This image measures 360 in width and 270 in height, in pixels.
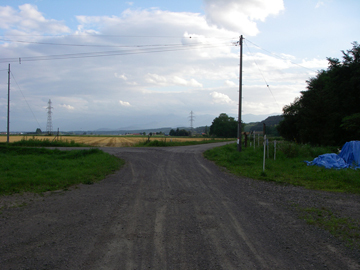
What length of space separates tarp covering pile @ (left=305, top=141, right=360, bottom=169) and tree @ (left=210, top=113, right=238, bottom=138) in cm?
8559

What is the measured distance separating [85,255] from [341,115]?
33.4 meters

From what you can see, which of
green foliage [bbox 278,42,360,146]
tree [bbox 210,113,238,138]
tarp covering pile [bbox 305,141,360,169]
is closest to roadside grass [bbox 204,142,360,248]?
tarp covering pile [bbox 305,141,360,169]

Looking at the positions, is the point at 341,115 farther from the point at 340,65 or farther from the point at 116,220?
the point at 116,220

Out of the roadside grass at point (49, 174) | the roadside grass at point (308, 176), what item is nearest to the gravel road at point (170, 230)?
the roadside grass at point (308, 176)

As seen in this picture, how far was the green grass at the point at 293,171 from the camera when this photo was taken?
35.2 ft

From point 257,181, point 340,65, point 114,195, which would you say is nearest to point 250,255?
point 114,195

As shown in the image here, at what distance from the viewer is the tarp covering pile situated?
46.8ft

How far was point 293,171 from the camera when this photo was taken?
1357cm

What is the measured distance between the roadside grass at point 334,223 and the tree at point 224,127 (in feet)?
312

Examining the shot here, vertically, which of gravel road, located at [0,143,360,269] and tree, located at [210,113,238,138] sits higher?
tree, located at [210,113,238,138]

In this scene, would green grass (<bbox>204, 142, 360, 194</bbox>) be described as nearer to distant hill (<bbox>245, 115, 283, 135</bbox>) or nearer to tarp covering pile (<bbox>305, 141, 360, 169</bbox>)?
tarp covering pile (<bbox>305, 141, 360, 169</bbox>)

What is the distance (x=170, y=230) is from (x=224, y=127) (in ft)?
325

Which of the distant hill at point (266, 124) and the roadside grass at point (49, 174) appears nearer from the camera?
the roadside grass at point (49, 174)

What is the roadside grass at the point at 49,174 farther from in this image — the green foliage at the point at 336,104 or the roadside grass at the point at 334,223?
the green foliage at the point at 336,104
